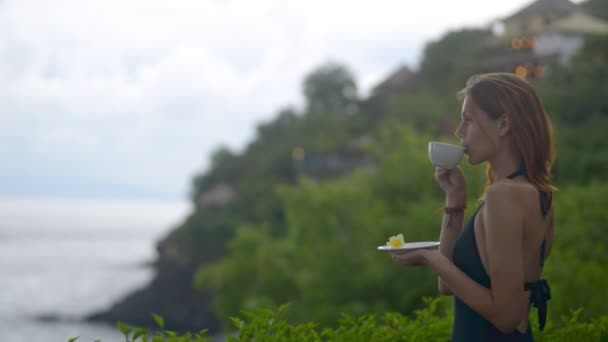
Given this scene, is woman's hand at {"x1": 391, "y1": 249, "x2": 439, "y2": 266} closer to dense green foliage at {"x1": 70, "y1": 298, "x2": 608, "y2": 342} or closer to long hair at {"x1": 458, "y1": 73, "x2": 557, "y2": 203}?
long hair at {"x1": 458, "y1": 73, "x2": 557, "y2": 203}

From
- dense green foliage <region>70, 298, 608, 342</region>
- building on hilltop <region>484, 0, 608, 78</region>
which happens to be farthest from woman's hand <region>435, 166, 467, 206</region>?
building on hilltop <region>484, 0, 608, 78</region>

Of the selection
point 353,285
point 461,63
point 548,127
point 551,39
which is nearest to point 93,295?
point 461,63

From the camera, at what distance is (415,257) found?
9.14ft

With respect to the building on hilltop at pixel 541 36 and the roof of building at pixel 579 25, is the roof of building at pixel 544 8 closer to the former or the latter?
the building on hilltop at pixel 541 36

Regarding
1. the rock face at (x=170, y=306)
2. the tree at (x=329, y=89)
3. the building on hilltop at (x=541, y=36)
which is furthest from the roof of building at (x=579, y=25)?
the rock face at (x=170, y=306)

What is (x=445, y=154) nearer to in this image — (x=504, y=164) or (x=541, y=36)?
(x=504, y=164)

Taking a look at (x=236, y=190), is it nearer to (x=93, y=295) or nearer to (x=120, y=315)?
(x=120, y=315)

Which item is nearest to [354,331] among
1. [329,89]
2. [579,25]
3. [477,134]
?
[477,134]

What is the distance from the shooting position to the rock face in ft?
146

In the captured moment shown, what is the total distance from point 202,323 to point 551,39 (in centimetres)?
2824

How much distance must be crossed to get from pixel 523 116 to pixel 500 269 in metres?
0.61

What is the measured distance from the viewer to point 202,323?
44000mm

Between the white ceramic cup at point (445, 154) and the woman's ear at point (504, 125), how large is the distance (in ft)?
0.56

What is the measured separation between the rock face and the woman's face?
41.2 meters
